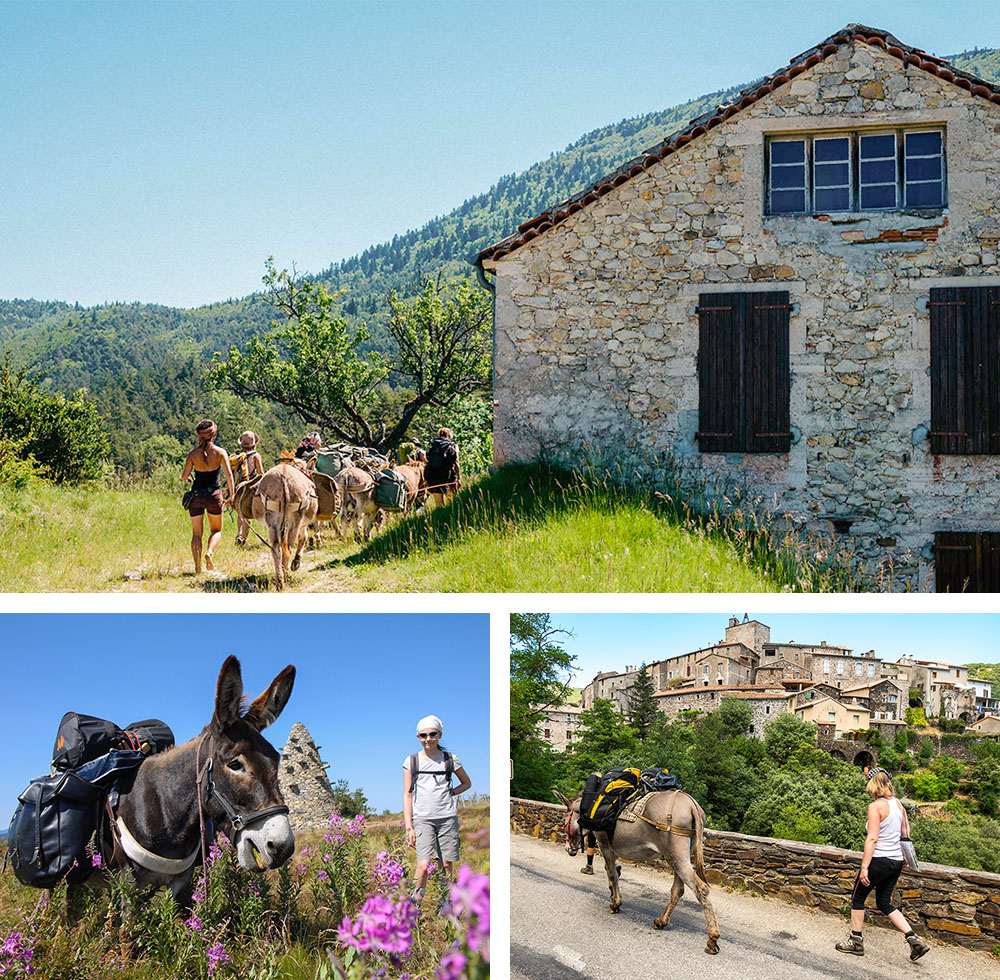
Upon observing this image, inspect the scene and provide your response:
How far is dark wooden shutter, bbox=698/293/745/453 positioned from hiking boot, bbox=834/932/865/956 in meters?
7.16

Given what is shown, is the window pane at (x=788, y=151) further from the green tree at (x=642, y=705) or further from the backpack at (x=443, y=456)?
the green tree at (x=642, y=705)

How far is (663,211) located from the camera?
11930mm

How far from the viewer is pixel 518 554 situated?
9773 millimetres

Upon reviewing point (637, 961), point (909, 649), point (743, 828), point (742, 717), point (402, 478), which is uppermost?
point (402, 478)

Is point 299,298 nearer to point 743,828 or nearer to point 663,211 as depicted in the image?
point 663,211

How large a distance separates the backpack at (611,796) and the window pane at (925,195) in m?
8.94

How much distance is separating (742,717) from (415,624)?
2.00m

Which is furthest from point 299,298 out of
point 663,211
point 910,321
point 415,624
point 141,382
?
point 141,382

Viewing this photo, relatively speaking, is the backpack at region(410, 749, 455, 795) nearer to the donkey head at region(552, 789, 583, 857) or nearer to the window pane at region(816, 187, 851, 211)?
the donkey head at region(552, 789, 583, 857)

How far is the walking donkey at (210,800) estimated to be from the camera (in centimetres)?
514

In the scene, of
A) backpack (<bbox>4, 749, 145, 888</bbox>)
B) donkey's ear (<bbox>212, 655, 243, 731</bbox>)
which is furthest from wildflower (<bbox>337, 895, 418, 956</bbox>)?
backpack (<bbox>4, 749, 145, 888</bbox>)

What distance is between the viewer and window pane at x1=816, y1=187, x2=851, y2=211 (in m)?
11.7

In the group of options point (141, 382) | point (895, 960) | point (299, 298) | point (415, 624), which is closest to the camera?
point (895, 960)

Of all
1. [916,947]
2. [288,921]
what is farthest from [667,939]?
[288,921]
